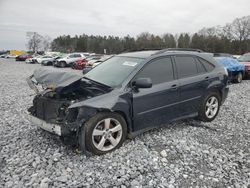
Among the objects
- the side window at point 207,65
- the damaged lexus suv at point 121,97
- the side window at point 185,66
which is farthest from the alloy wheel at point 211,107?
the side window at point 185,66

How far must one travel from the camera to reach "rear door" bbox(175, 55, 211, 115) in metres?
4.29

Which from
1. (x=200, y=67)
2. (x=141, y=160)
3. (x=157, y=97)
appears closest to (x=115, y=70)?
(x=157, y=97)

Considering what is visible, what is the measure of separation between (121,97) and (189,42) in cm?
6389

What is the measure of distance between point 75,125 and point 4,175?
1.13 meters

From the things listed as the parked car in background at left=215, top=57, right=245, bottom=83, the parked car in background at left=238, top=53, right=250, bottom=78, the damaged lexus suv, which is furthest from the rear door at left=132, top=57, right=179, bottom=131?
the parked car in background at left=238, top=53, right=250, bottom=78

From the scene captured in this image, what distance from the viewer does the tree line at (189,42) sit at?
53944 millimetres

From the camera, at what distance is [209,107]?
491 centimetres

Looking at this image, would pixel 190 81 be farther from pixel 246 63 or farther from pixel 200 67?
pixel 246 63

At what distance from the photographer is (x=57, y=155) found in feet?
11.2

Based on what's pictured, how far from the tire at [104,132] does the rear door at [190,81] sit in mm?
1459

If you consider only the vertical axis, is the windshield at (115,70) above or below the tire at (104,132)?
above

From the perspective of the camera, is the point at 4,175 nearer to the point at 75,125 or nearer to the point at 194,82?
the point at 75,125

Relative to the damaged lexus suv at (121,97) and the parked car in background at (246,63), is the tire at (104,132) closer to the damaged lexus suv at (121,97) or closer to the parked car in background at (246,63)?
the damaged lexus suv at (121,97)

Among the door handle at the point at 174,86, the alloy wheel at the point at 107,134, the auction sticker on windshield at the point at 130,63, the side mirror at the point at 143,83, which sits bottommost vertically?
Answer: the alloy wheel at the point at 107,134
